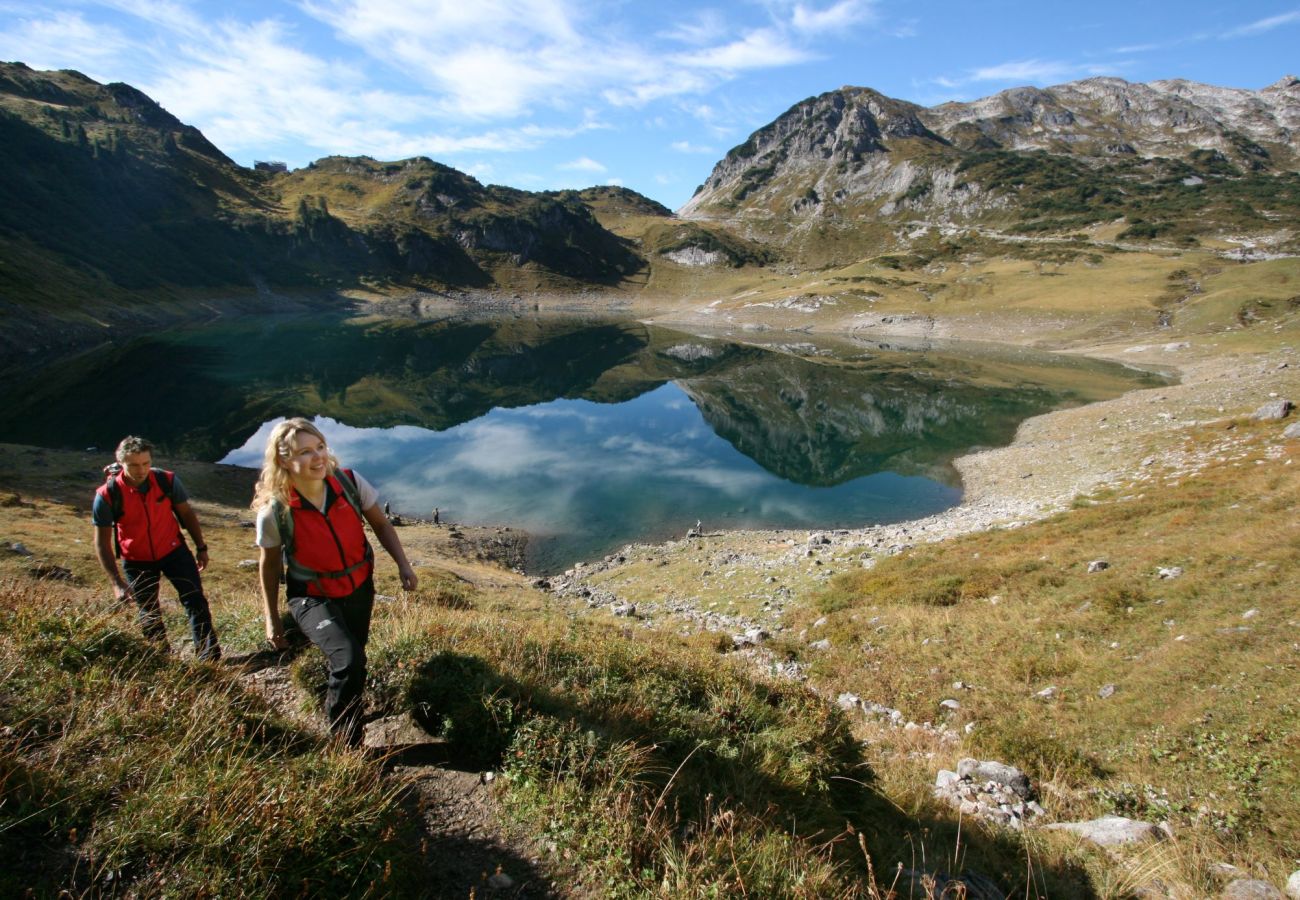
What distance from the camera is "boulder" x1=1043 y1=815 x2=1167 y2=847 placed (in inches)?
225

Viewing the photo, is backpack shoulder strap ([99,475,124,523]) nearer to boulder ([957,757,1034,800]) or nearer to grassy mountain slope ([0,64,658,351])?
boulder ([957,757,1034,800])

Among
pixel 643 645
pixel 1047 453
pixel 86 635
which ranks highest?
pixel 86 635

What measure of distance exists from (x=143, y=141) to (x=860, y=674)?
10278 inches

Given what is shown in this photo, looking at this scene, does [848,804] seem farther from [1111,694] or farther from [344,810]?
[1111,694]

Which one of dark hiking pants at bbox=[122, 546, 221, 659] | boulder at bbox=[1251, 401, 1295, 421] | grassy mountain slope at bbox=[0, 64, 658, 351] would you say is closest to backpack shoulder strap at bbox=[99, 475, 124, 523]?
dark hiking pants at bbox=[122, 546, 221, 659]

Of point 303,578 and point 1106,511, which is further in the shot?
point 1106,511

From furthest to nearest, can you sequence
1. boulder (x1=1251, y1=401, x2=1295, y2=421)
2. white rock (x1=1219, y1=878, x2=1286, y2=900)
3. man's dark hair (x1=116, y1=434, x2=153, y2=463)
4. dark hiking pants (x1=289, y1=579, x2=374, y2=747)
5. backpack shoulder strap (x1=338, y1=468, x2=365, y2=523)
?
1. boulder (x1=1251, y1=401, x2=1295, y2=421)
2. man's dark hair (x1=116, y1=434, x2=153, y2=463)
3. backpack shoulder strap (x1=338, y1=468, x2=365, y2=523)
4. dark hiking pants (x1=289, y1=579, x2=374, y2=747)
5. white rock (x1=1219, y1=878, x2=1286, y2=900)

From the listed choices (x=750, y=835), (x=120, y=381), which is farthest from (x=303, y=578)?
(x=120, y=381)

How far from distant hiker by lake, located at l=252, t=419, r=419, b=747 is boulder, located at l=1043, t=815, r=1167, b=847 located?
6.92 metres

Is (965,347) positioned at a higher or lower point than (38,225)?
lower

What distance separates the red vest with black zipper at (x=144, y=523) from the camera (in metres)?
7.25

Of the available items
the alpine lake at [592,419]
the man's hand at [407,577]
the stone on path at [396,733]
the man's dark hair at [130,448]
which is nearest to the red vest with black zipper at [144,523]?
the man's dark hair at [130,448]

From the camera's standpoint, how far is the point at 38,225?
12712 centimetres

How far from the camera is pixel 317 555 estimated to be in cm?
515
